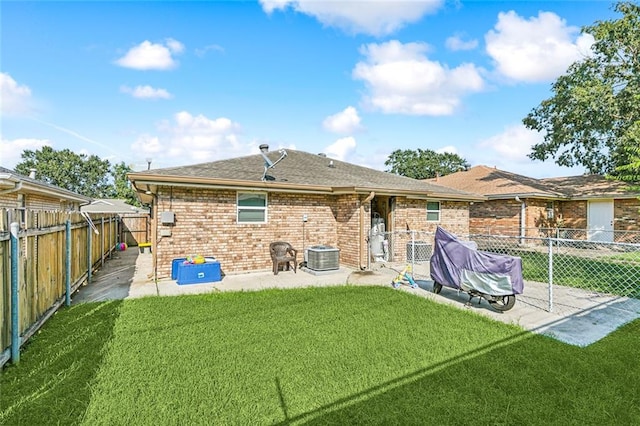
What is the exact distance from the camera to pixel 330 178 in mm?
11531

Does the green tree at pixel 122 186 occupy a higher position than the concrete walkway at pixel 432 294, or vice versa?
the green tree at pixel 122 186

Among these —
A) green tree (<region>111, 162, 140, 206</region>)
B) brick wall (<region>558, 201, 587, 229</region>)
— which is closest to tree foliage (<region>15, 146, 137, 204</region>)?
green tree (<region>111, 162, 140, 206</region>)

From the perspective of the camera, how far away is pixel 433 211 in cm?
1299

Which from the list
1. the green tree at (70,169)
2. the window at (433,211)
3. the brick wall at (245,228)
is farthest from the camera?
the green tree at (70,169)

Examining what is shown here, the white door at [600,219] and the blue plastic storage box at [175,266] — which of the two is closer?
the blue plastic storage box at [175,266]

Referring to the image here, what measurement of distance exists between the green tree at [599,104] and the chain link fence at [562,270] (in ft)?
13.0

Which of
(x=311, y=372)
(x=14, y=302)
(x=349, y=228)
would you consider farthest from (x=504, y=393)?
(x=349, y=228)

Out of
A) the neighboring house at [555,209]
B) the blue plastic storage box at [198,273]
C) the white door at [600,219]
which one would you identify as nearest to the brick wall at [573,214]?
the neighboring house at [555,209]

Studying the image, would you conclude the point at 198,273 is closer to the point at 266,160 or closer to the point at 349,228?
the point at 266,160

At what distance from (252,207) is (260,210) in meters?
0.26

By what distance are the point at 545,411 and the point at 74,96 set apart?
1422 centimetres

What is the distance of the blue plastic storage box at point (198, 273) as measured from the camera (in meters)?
7.91

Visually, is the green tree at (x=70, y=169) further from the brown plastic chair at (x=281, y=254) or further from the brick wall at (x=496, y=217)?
the brick wall at (x=496, y=217)

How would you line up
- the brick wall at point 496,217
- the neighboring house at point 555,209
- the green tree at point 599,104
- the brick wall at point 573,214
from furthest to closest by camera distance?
1. the brick wall at point 573,214
2. the brick wall at point 496,217
3. the neighboring house at point 555,209
4. the green tree at point 599,104
